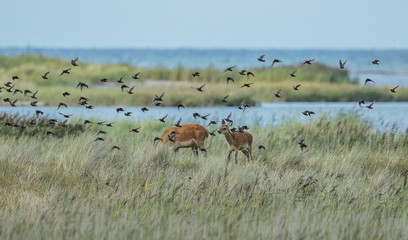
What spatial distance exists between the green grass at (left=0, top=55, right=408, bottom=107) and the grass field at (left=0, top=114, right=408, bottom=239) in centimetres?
1931

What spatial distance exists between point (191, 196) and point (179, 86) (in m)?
29.2

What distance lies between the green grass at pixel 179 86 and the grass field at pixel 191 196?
63.3ft

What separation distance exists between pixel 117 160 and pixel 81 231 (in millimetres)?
5401

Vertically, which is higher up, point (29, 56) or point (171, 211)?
point (171, 211)

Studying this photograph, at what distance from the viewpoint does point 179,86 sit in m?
37.3

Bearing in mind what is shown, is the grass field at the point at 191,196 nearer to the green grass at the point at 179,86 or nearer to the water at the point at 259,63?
the green grass at the point at 179,86

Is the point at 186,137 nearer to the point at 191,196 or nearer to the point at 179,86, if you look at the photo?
the point at 191,196

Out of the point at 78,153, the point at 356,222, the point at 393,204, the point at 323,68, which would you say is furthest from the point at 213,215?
the point at 323,68

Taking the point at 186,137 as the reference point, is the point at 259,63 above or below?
below

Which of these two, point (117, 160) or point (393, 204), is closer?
point (393, 204)

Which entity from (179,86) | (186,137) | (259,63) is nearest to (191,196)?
(186,137)

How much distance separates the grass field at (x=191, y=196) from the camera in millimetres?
6723

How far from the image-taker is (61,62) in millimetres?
46281

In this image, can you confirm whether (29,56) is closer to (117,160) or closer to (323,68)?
(323,68)
